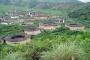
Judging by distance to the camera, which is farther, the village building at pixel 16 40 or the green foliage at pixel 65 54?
the village building at pixel 16 40

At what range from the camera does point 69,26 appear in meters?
42.9

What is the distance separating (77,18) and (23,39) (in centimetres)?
3200

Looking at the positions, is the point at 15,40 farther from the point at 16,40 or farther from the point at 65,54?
the point at 65,54

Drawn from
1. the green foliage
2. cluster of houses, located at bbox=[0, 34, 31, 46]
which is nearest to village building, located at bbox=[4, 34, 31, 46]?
cluster of houses, located at bbox=[0, 34, 31, 46]

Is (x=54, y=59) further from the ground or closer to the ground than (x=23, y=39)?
further from the ground

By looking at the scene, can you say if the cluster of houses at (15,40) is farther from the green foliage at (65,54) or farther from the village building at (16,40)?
the green foliage at (65,54)

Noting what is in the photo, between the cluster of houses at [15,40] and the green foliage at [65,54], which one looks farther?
the cluster of houses at [15,40]

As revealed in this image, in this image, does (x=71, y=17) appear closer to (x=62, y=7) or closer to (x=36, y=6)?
(x=62, y=7)

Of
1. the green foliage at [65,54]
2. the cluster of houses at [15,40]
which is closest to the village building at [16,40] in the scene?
→ the cluster of houses at [15,40]

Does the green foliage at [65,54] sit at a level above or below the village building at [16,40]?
above

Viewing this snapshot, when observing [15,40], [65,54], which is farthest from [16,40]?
[65,54]

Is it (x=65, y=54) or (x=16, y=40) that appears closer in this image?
(x=65, y=54)

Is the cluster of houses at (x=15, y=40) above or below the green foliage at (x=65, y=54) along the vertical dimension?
below

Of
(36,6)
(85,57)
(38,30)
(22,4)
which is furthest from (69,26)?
(22,4)
